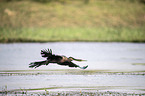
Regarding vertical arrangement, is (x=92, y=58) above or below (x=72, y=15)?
below

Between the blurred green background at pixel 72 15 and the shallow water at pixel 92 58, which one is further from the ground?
the blurred green background at pixel 72 15

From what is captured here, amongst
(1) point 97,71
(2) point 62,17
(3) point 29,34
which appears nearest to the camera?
(1) point 97,71

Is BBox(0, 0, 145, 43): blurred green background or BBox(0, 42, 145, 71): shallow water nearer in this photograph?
BBox(0, 42, 145, 71): shallow water

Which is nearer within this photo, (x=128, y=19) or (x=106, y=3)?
(x=128, y=19)

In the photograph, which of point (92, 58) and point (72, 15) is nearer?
point (92, 58)

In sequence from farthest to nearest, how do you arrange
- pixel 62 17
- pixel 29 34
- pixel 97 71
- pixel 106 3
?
pixel 106 3, pixel 62 17, pixel 29 34, pixel 97 71

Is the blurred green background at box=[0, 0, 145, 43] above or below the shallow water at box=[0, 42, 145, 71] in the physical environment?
above

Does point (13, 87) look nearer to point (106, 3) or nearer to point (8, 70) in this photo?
point (8, 70)

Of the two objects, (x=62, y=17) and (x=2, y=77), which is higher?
(x=62, y=17)

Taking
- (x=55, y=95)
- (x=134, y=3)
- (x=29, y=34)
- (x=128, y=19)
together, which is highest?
(x=134, y=3)

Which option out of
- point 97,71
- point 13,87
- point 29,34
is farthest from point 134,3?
point 13,87

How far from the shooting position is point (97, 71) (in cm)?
1436

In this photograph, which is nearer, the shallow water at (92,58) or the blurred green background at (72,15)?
the shallow water at (92,58)

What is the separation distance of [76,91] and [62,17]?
4865cm
